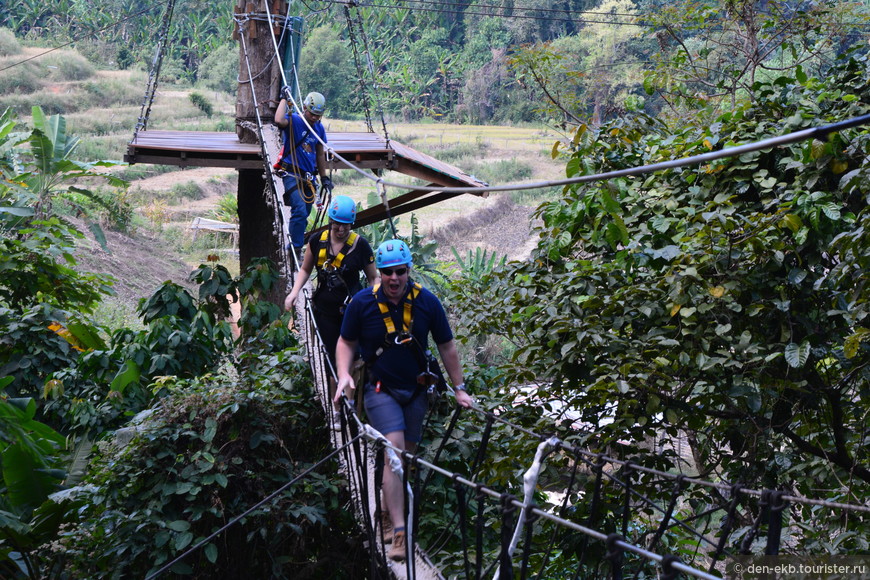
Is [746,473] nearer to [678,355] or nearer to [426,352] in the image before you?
[678,355]

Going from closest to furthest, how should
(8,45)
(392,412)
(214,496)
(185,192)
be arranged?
(392,412)
(214,496)
(185,192)
(8,45)

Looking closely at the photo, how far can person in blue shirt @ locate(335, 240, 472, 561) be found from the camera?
318 cm

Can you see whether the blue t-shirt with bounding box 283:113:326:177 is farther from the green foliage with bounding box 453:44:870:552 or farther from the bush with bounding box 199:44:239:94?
the bush with bounding box 199:44:239:94

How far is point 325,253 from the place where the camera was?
3980 millimetres

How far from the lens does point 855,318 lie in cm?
306

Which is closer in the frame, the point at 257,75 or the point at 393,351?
the point at 393,351

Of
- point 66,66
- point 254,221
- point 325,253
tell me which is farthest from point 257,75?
point 66,66

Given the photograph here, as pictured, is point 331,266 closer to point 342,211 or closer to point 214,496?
point 342,211

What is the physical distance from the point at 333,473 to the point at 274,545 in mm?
495

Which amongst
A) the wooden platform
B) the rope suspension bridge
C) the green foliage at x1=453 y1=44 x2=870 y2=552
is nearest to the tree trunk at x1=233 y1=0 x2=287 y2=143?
the wooden platform

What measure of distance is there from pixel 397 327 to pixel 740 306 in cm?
129

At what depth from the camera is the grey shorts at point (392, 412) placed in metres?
3.22

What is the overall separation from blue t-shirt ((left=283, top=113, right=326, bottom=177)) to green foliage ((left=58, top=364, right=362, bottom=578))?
188cm

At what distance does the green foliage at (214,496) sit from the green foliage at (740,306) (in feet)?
4.36
